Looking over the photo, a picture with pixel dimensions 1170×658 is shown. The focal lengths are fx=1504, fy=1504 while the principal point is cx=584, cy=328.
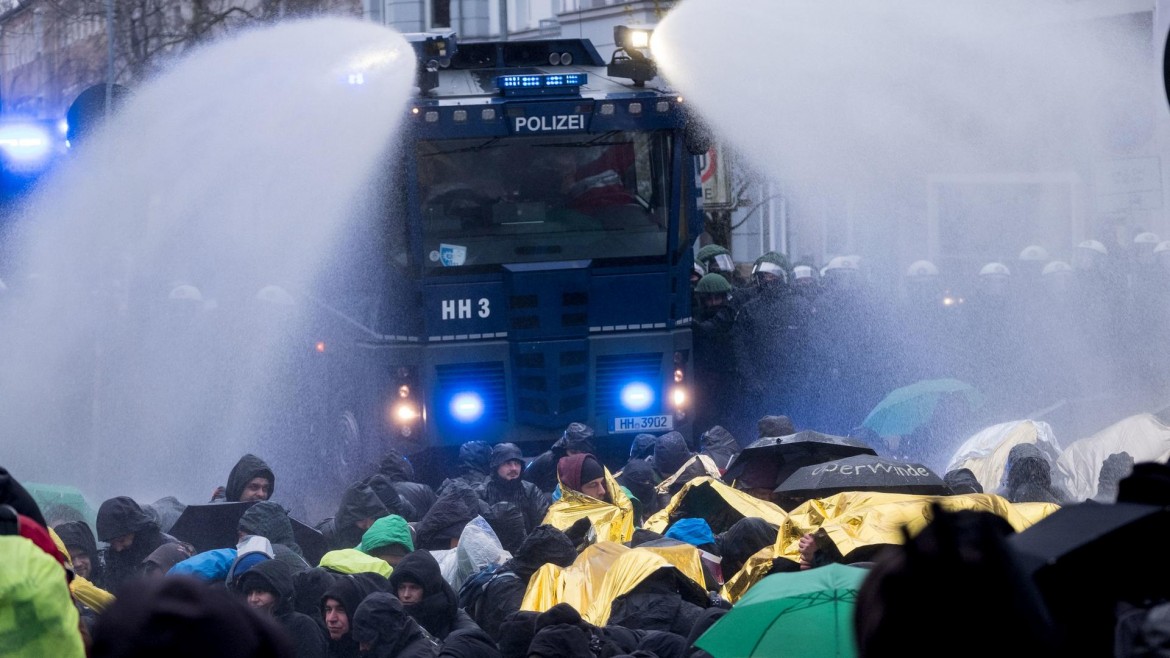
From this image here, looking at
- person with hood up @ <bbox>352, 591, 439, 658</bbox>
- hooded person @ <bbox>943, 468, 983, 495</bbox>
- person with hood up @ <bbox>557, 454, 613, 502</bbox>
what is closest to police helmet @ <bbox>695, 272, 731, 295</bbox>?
person with hood up @ <bbox>557, 454, 613, 502</bbox>

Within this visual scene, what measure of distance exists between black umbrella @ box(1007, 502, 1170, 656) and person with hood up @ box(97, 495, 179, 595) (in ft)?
18.5

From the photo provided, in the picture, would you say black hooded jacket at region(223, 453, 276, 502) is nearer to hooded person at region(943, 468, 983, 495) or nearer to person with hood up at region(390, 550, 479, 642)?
person with hood up at region(390, 550, 479, 642)

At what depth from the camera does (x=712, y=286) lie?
13.0 m

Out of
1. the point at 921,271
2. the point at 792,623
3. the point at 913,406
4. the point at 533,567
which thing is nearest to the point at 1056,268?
the point at 921,271

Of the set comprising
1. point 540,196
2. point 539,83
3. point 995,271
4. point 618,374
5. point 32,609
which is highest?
point 539,83

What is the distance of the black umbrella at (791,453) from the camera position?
8422mm

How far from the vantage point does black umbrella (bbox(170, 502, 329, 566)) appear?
25.2ft

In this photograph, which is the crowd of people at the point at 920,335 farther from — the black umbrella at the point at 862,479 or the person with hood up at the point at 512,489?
the black umbrella at the point at 862,479

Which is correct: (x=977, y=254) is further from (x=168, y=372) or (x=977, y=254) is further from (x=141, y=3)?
(x=141, y=3)

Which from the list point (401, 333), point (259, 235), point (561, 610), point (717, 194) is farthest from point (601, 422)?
point (717, 194)

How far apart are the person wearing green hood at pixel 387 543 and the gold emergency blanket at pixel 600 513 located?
105 centimetres

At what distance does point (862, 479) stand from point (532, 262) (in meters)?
4.00

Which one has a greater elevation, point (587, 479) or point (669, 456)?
point (587, 479)

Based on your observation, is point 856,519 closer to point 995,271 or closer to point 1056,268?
point 995,271
